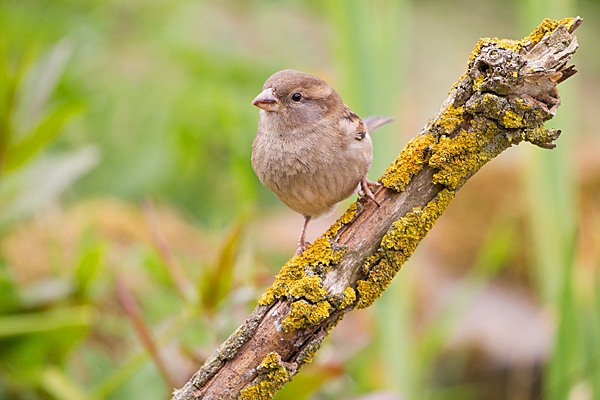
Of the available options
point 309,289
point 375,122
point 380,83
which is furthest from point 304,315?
point 380,83

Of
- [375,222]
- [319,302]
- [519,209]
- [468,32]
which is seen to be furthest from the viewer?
[468,32]

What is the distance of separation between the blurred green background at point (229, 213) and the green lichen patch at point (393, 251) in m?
0.87

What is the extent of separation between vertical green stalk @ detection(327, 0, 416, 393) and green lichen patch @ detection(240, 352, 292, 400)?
130 cm

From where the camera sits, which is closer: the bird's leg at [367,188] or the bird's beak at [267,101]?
the bird's leg at [367,188]

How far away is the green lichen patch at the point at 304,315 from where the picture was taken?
1623mm

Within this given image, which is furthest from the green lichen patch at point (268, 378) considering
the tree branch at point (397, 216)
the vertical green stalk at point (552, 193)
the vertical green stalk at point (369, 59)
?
the vertical green stalk at point (552, 193)

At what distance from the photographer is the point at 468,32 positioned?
8047 millimetres

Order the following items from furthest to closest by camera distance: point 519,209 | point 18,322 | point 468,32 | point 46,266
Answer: point 468,32, point 519,209, point 46,266, point 18,322

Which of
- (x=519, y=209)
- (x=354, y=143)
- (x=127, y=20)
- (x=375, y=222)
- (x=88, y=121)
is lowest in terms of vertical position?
(x=375, y=222)

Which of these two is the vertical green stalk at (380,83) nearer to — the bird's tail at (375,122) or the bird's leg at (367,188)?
the bird's tail at (375,122)

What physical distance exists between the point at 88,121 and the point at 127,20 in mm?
1464

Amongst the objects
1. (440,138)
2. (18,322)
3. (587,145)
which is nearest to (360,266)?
(440,138)

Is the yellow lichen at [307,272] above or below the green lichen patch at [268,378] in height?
above

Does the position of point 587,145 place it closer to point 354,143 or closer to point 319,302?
point 354,143
